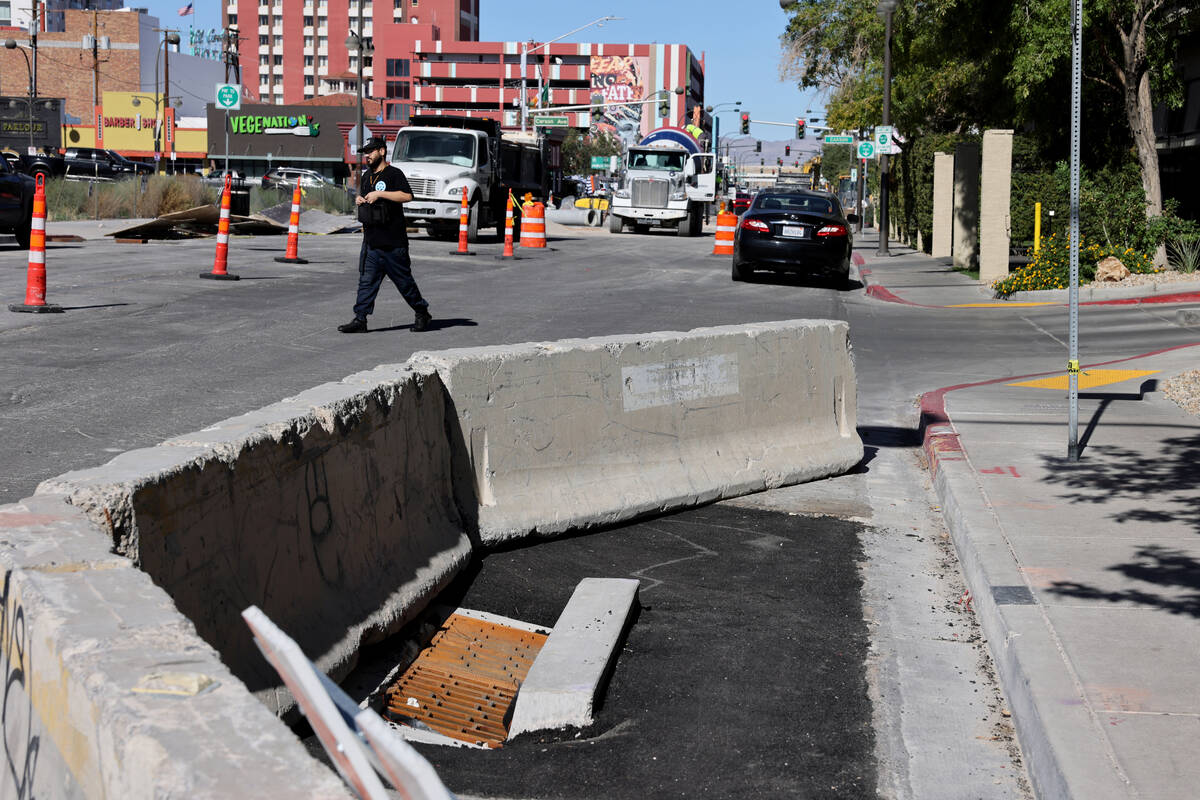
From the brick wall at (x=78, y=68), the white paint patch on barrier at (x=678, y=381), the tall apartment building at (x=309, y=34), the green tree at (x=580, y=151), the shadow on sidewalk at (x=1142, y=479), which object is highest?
the tall apartment building at (x=309, y=34)

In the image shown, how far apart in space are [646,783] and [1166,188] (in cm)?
2835

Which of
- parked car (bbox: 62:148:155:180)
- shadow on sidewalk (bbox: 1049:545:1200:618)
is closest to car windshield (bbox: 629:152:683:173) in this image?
parked car (bbox: 62:148:155:180)

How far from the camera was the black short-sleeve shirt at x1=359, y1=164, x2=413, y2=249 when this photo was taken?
13.1 metres

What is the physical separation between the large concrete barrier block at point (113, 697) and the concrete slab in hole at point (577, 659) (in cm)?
162

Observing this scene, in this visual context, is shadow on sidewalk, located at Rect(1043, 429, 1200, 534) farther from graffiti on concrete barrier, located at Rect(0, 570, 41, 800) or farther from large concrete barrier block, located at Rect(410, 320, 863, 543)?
graffiti on concrete barrier, located at Rect(0, 570, 41, 800)

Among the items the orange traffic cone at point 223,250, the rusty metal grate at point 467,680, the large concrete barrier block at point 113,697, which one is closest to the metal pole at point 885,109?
the orange traffic cone at point 223,250

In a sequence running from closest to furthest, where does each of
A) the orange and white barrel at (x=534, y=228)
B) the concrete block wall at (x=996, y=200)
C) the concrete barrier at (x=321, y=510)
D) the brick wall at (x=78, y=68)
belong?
the concrete barrier at (x=321, y=510)
the concrete block wall at (x=996, y=200)
the orange and white barrel at (x=534, y=228)
the brick wall at (x=78, y=68)

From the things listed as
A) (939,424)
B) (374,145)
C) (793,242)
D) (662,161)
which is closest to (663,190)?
(662,161)

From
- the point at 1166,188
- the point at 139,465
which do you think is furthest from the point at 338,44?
the point at 139,465

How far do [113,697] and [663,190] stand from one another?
137 ft

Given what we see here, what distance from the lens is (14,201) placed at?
875 inches

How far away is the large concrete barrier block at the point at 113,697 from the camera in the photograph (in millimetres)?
2324

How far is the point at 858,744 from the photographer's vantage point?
14.8ft

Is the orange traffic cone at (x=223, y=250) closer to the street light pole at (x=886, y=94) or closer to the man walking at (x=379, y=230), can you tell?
the man walking at (x=379, y=230)
